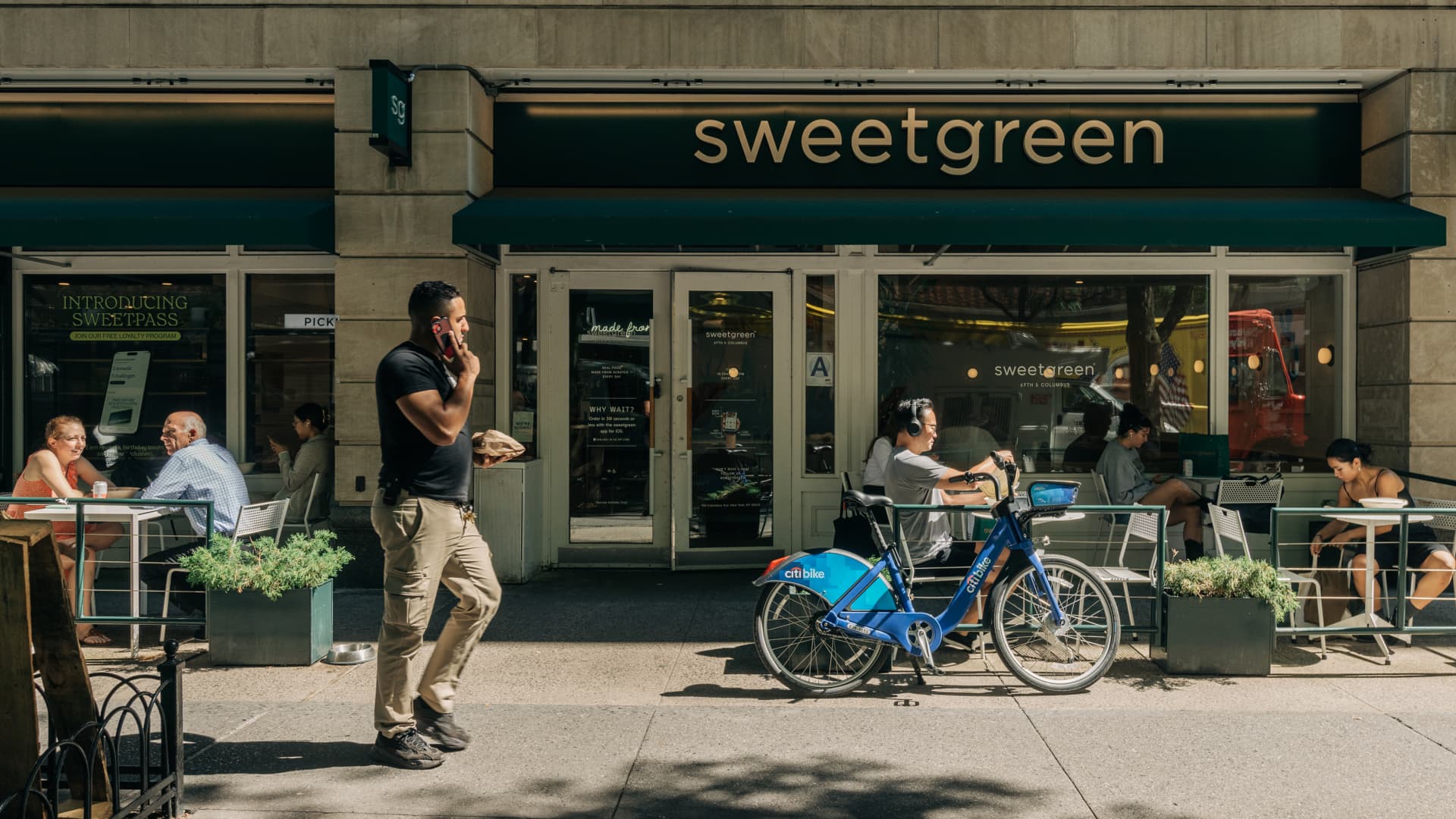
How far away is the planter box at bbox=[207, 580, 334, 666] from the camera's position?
643cm

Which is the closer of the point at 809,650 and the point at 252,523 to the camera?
the point at 809,650

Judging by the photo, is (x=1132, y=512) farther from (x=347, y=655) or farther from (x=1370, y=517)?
(x=347, y=655)

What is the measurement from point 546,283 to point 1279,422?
6567 millimetres

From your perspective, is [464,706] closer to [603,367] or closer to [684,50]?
[603,367]

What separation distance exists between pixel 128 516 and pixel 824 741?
450 cm

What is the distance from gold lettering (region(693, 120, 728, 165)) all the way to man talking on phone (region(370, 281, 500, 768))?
489 centimetres

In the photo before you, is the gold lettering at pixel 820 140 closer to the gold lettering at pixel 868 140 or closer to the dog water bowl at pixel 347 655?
the gold lettering at pixel 868 140

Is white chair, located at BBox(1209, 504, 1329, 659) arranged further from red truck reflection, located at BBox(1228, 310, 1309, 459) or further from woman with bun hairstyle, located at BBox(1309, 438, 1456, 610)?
red truck reflection, located at BBox(1228, 310, 1309, 459)

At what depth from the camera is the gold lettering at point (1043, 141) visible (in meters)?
9.29

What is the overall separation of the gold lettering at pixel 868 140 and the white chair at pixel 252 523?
528 cm

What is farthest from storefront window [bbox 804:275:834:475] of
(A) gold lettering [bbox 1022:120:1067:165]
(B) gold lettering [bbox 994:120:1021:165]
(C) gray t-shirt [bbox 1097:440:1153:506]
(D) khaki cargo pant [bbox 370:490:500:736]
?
(D) khaki cargo pant [bbox 370:490:500:736]

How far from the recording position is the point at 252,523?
7.27m

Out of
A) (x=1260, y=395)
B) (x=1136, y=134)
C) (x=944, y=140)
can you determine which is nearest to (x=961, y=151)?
(x=944, y=140)

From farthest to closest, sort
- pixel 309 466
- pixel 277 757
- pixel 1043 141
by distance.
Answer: pixel 1043 141
pixel 309 466
pixel 277 757
